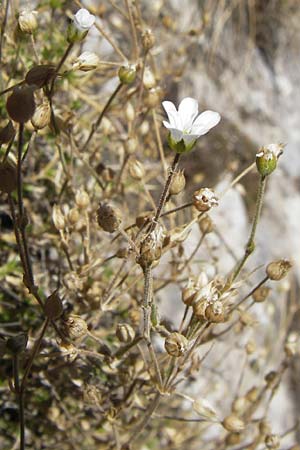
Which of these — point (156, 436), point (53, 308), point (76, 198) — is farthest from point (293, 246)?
point (53, 308)

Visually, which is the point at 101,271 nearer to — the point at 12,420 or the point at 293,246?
the point at 12,420

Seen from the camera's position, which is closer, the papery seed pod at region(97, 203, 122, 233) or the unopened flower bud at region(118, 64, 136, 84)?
the papery seed pod at region(97, 203, 122, 233)

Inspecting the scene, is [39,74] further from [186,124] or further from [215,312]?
[215,312]

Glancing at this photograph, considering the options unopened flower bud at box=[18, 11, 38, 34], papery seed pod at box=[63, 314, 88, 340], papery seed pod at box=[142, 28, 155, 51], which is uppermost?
papery seed pod at box=[142, 28, 155, 51]

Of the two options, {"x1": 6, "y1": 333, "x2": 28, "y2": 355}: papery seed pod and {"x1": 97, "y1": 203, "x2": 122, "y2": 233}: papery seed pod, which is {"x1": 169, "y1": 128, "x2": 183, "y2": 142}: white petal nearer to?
{"x1": 97, "y1": 203, "x2": 122, "y2": 233}: papery seed pod

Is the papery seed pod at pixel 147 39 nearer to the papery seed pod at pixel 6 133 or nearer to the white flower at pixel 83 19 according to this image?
the white flower at pixel 83 19

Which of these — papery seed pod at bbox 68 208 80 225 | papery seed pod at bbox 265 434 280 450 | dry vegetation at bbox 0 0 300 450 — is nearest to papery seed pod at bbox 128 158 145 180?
dry vegetation at bbox 0 0 300 450

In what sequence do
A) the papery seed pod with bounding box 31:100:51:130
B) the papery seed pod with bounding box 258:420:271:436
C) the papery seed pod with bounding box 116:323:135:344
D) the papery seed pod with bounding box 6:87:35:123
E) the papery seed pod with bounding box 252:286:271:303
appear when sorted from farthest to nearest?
1. the papery seed pod with bounding box 258:420:271:436
2. the papery seed pod with bounding box 252:286:271:303
3. the papery seed pod with bounding box 116:323:135:344
4. the papery seed pod with bounding box 31:100:51:130
5. the papery seed pod with bounding box 6:87:35:123
